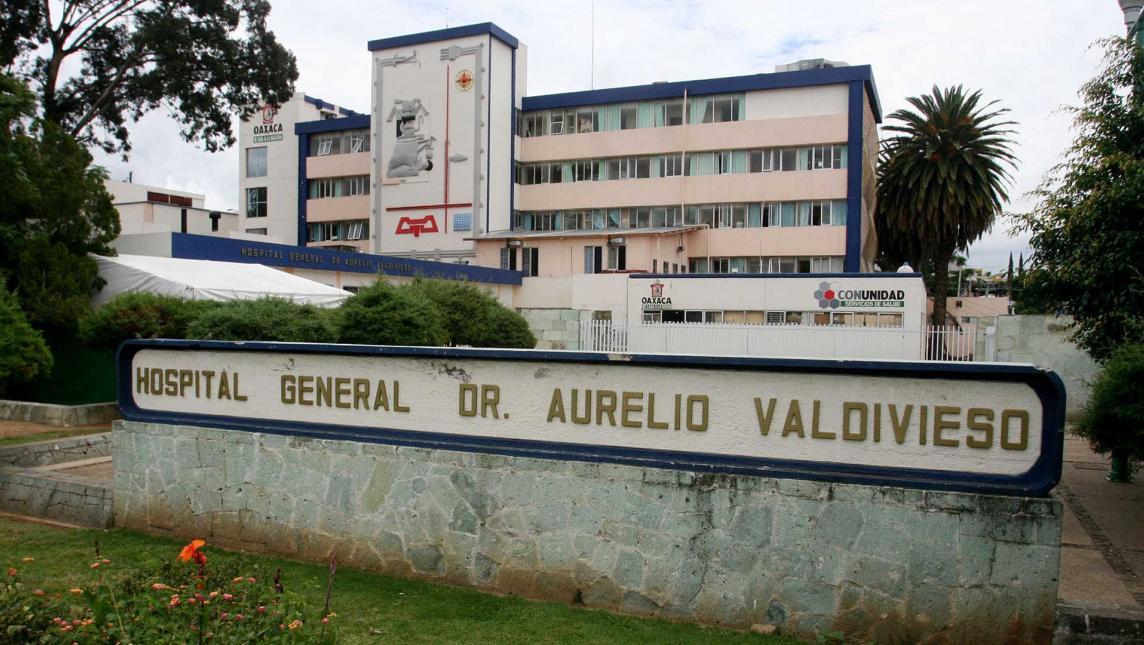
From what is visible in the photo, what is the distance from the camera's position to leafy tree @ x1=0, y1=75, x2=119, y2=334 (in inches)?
707

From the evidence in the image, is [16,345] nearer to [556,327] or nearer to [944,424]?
[944,424]

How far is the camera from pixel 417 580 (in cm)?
673

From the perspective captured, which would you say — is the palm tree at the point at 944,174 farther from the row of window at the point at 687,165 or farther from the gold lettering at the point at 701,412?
the gold lettering at the point at 701,412

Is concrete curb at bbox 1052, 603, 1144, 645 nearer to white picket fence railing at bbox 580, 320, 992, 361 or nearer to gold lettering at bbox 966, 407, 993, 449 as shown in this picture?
gold lettering at bbox 966, 407, 993, 449

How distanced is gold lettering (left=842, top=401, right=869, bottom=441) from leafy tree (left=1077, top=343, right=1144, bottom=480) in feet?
9.37

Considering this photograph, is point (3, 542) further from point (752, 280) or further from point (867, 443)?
point (752, 280)

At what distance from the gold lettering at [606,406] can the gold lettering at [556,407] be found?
27 centimetres

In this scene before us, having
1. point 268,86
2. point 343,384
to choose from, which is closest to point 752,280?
point 268,86

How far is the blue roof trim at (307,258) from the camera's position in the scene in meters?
26.2

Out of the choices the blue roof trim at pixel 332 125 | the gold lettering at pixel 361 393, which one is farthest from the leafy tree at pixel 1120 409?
the blue roof trim at pixel 332 125

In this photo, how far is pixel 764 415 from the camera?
19.1 ft

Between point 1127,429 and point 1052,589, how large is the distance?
11.7 feet

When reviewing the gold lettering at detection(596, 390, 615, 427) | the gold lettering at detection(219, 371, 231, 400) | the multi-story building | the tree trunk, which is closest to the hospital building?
the multi-story building

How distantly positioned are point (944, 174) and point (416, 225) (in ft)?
91.8
